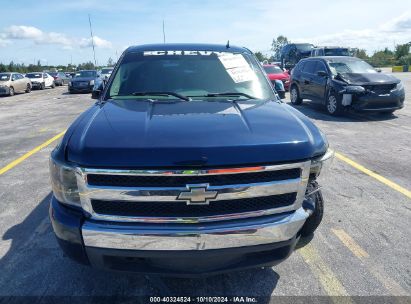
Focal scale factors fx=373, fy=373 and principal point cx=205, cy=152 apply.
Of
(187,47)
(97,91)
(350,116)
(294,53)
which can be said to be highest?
(187,47)

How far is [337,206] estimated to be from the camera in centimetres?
433

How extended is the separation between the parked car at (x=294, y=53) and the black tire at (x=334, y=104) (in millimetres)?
16040

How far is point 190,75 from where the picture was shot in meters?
3.83

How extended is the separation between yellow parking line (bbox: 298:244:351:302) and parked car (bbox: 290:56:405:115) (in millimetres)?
8039

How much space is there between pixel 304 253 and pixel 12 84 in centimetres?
2633

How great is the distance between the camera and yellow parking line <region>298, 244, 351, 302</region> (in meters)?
2.81

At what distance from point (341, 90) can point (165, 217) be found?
958 centimetres

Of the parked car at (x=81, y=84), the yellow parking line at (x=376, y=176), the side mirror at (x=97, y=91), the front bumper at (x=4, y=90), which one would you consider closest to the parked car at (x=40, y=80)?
the front bumper at (x=4, y=90)

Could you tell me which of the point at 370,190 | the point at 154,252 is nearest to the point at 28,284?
the point at 154,252

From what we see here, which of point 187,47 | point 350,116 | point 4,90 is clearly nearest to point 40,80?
point 4,90

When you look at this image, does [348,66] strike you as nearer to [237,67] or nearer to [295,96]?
[295,96]

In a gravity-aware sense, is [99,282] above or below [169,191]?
below

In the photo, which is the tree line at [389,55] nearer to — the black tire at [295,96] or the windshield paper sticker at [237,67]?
the black tire at [295,96]

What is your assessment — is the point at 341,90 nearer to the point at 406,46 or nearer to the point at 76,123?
the point at 76,123
